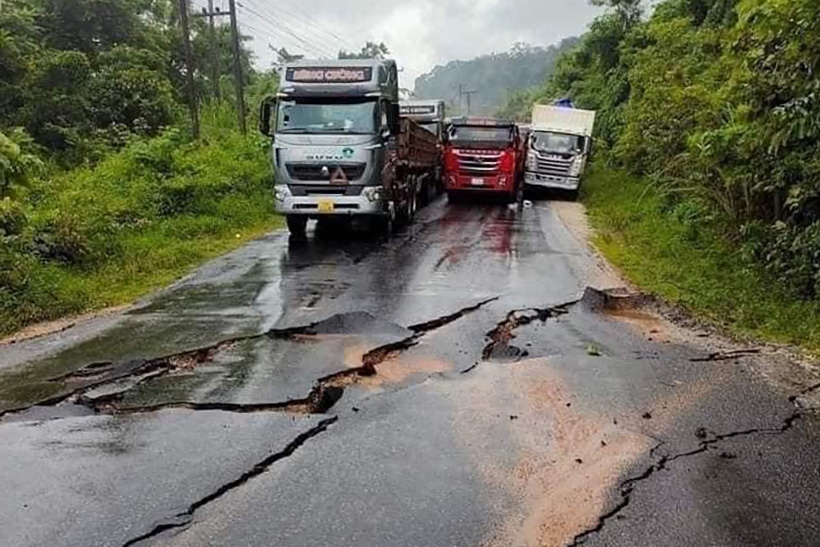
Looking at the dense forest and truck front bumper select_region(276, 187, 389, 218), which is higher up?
the dense forest

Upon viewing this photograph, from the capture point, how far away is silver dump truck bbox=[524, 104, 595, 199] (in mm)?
25766

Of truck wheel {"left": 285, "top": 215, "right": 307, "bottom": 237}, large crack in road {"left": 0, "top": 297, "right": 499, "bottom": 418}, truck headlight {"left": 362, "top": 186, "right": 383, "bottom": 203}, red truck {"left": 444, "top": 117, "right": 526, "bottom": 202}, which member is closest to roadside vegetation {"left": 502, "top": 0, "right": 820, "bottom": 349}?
red truck {"left": 444, "top": 117, "right": 526, "bottom": 202}

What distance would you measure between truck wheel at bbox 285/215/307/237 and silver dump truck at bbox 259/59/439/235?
36 mm

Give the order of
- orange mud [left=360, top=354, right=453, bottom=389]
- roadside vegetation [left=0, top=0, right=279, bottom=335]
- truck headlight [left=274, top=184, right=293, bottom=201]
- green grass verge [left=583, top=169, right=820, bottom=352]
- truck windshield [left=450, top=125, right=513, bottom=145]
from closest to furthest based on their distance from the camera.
Answer: orange mud [left=360, top=354, right=453, bottom=389], green grass verge [left=583, top=169, right=820, bottom=352], roadside vegetation [left=0, top=0, right=279, bottom=335], truck headlight [left=274, top=184, right=293, bottom=201], truck windshield [left=450, top=125, right=513, bottom=145]

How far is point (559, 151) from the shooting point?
25.9m

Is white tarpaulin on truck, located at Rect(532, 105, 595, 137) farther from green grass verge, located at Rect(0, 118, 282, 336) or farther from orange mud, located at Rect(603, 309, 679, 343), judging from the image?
orange mud, located at Rect(603, 309, 679, 343)

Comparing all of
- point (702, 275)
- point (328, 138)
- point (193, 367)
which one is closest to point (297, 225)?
point (328, 138)

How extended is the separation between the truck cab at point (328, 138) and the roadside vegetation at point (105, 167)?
1801 mm

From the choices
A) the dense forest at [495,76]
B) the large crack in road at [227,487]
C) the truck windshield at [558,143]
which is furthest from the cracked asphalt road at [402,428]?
the dense forest at [495,76]

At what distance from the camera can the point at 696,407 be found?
6.13 meters

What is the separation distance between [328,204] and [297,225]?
128cm

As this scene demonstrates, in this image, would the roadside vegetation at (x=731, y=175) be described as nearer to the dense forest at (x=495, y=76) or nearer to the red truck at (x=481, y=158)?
the red truck at (x=481, y=158)

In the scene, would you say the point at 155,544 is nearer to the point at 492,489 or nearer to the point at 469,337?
the point at 492,489

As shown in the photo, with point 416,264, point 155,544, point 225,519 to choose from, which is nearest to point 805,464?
point 225,519
